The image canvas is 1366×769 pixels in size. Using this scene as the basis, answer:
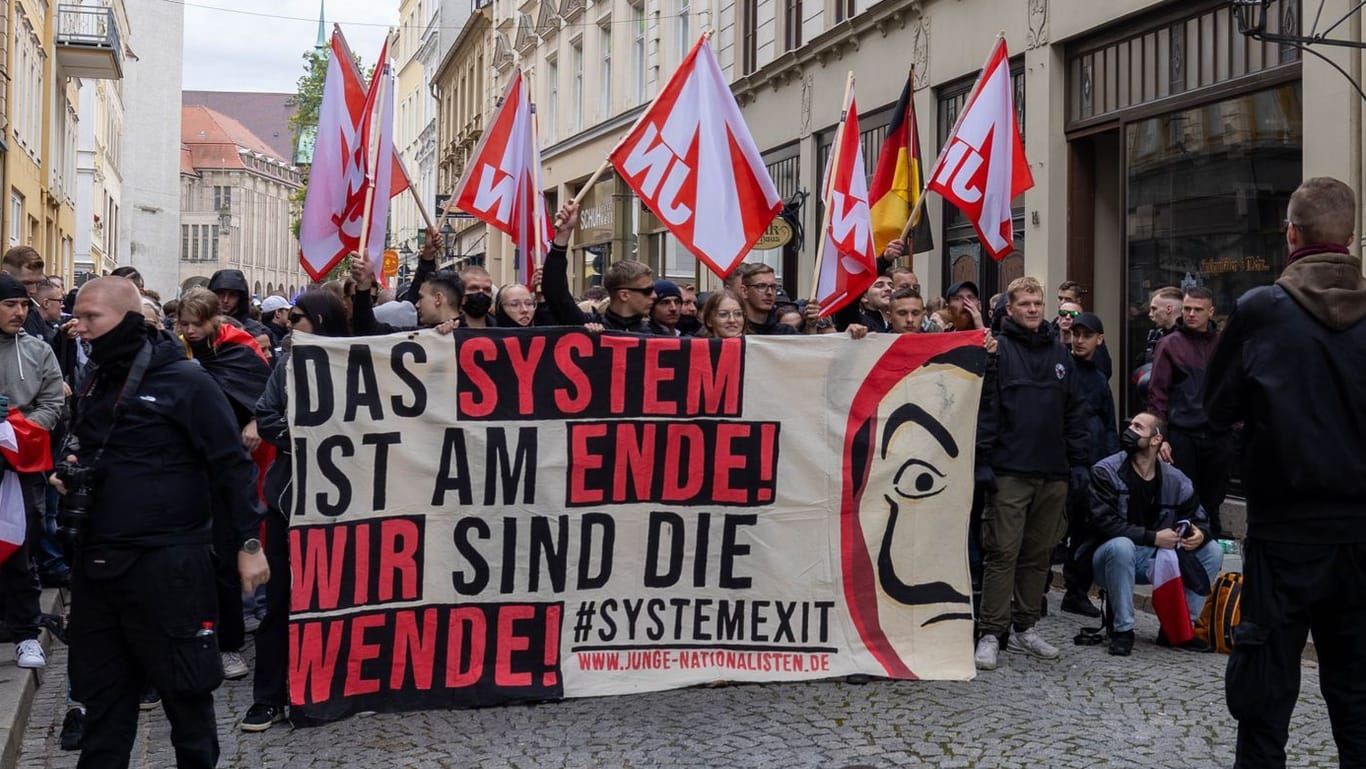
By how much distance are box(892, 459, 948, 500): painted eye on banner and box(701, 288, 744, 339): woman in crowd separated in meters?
1.06

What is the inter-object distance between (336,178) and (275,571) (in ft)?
11.0

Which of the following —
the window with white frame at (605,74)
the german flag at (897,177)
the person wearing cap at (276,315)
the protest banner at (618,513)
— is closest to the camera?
the protest banner at (618,513)

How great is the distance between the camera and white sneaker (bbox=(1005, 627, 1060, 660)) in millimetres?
8188

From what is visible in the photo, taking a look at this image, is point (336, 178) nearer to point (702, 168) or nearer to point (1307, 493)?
point (702, 168)

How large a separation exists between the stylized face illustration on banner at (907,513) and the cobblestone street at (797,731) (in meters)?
0.28

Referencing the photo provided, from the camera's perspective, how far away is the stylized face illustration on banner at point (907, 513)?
23.9 ft

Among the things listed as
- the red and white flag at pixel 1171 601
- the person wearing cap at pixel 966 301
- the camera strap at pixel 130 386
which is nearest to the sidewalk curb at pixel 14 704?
the camera strap at pixel 130 386

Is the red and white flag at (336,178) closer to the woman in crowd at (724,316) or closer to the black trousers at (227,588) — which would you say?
the black trousers at (227,588)

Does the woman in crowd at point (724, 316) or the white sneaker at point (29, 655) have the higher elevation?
the woman in crowd at point (724, 316)

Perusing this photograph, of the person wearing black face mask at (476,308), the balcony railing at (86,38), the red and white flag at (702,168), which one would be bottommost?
the person wearing black face mask at (476,308)

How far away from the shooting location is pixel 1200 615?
342 inches

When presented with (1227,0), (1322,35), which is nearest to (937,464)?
(1322,35)

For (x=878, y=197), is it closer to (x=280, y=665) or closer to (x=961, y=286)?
(x=961, y=286)

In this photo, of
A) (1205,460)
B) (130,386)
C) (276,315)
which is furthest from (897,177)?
(130,386)
